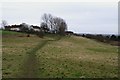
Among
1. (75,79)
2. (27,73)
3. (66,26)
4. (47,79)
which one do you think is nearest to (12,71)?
(27,73)

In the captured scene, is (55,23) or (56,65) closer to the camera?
(56,65)

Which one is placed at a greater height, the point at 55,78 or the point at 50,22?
the point at 50,22

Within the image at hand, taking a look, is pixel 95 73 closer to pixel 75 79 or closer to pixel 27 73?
pixel 75 79

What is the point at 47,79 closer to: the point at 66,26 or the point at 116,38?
the point at 116,38

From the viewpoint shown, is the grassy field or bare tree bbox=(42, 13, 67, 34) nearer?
the grassy field

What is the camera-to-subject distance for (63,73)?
13.8 meters

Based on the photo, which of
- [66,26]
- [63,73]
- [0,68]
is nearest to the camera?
[63,73]

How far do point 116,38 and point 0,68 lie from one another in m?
68.3

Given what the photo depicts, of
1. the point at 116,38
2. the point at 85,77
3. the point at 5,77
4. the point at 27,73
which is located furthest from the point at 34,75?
the point at 116,38

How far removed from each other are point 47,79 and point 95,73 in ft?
11.0

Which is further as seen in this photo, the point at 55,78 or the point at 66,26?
the point at 66,26

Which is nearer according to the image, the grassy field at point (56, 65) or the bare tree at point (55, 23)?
the grassy field at point (56, 65)

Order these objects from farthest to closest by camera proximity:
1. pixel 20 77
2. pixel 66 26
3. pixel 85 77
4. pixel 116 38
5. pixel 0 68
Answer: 1. pixel 66 26
2. pixel 116 38
3. pixel 0 68
4. pixel 85 77
5. pixel 20 77

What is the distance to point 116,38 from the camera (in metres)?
80.2
